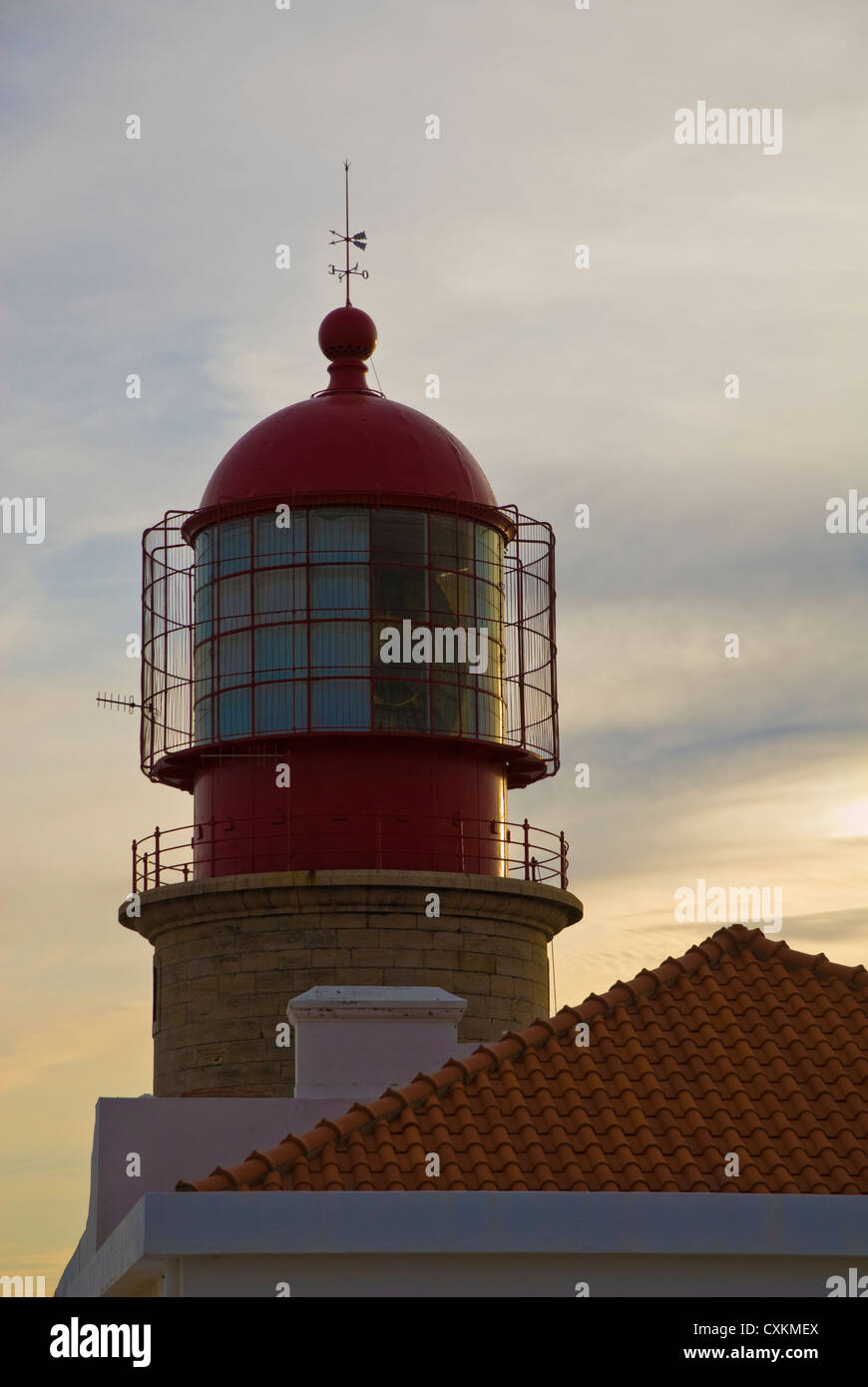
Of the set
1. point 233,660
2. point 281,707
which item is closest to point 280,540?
point 233,660

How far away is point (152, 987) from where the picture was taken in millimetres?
23234

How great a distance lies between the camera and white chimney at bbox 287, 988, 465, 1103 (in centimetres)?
1819

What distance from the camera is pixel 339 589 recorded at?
2253cm

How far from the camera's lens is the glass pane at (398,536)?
2266 cm

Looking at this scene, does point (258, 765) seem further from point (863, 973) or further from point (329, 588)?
point (863, 973)

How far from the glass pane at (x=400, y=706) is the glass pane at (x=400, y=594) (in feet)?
2.12

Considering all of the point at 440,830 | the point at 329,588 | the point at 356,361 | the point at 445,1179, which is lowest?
the point at 445,1179

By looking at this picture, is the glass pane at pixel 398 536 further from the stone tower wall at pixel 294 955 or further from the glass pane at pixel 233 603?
the stone tower wall at pixel 294 955

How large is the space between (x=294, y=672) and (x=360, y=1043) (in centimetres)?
518

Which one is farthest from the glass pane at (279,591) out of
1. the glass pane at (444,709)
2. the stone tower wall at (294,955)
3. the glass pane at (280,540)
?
the stone tower wall at (294,955)

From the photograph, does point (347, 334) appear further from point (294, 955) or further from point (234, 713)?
point (294, 955)

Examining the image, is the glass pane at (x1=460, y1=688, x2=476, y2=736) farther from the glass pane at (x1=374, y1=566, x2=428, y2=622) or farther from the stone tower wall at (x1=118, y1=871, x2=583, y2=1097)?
→ the stone tower wall at (x1=118, y1=871, x2=583, y2=1097)

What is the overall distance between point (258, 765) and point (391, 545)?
2.48 m
